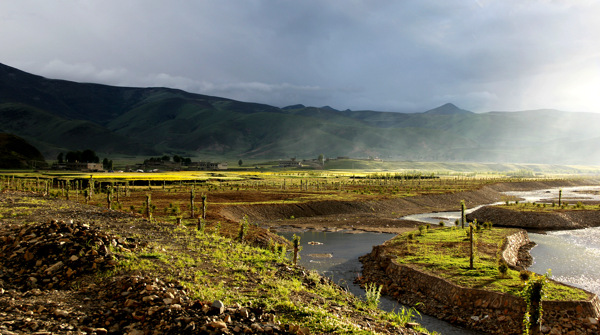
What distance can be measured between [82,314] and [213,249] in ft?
29.5

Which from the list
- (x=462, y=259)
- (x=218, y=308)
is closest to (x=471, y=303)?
(x=462, y=259)

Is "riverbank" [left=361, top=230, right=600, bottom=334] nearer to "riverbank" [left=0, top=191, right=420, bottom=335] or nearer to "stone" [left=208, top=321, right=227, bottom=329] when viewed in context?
"riverbank" [left=0, top=191, right=420, bottom=335]

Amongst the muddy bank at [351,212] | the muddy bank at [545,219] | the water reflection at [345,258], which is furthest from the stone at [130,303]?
the muddy bank at [545,219]

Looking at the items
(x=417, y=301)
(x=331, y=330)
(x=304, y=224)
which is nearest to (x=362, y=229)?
(x=304, y=224)

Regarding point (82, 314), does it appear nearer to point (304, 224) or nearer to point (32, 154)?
point (304, 224)

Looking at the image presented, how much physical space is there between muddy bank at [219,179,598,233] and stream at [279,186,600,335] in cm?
491

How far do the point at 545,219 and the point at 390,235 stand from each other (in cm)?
1963

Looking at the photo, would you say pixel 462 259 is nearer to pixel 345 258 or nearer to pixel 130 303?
pixel 345 258

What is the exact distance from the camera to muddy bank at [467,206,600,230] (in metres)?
44.1

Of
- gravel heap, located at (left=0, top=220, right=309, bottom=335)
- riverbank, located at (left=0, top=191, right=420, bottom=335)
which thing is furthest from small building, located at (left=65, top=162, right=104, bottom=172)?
gravel heap, located at (left=0, top=220, right=309, bottom=335)

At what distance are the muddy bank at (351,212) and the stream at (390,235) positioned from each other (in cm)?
491

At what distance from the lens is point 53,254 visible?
1362 cm

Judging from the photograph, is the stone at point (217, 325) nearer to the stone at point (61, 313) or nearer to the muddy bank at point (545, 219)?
the stone at point (61, 313)

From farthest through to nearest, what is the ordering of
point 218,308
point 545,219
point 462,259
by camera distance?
point 545,219, point 462,259, point 218,308
